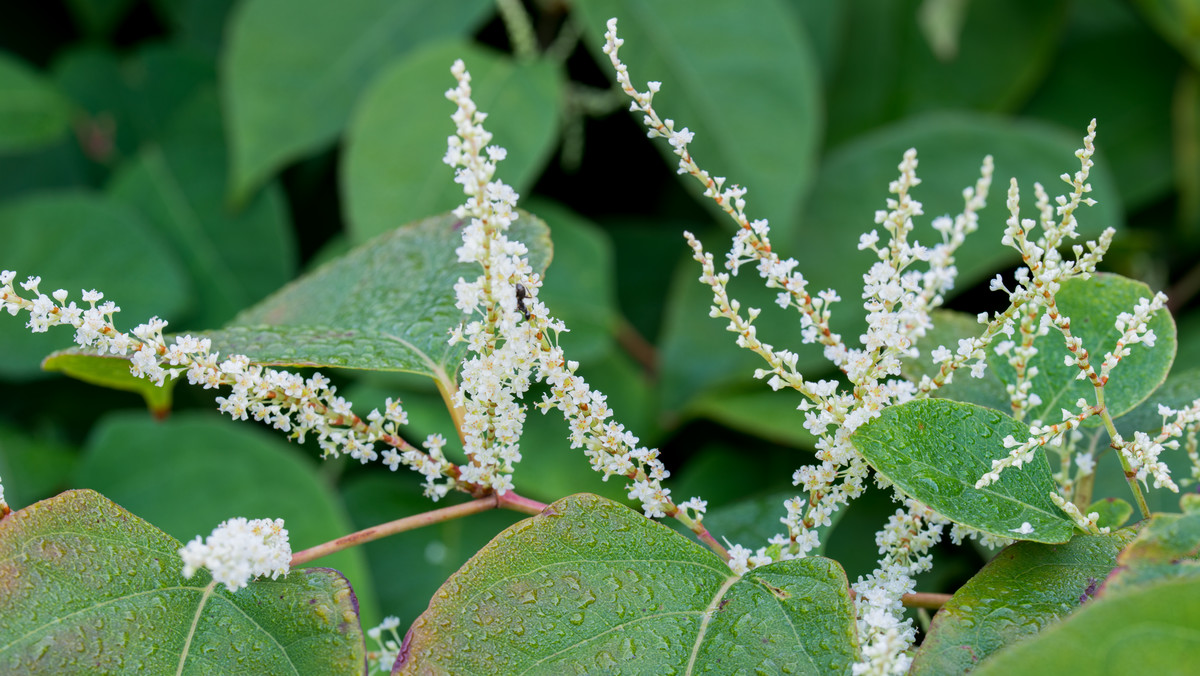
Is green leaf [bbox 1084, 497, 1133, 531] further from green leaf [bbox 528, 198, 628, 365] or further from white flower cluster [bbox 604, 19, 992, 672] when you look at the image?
green leaf [bbox 528, 198, 628, 365]

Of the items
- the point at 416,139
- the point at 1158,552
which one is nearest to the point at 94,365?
the point at 1158,552

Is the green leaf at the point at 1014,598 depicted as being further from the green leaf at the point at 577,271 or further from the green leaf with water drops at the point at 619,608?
the green leaf at the point at 577,271

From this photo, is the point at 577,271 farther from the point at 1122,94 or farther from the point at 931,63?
the point at 1122,94

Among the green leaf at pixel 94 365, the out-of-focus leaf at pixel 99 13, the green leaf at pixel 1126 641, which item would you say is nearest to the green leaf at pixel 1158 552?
the green leaf at pixel 1126 641

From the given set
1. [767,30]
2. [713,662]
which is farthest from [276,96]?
[713,662]

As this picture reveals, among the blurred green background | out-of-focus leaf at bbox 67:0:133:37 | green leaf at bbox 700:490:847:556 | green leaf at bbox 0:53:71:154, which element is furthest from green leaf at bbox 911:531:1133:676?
out-of-focus leaf at bbox 67:0:133:37
